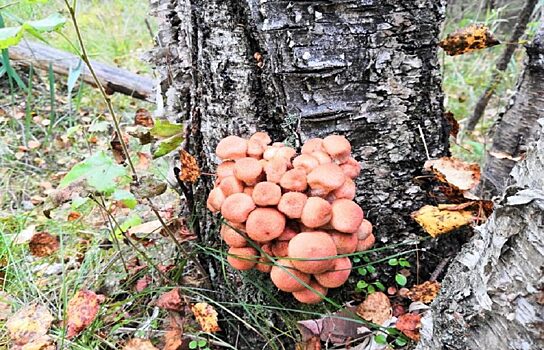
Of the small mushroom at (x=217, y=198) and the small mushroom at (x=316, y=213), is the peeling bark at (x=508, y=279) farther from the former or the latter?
the small mushroom at (x=217, y=198)

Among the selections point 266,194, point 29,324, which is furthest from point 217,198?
point 29,324

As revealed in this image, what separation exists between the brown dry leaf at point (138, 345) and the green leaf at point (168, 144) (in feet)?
2.22

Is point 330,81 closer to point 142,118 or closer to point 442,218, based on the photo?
point 442,218

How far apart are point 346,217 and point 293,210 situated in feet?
0.48

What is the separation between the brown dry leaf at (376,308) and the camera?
5.52ft

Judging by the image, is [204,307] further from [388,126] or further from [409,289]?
[388,126]

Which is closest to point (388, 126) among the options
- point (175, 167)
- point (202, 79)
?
point (202, 79)

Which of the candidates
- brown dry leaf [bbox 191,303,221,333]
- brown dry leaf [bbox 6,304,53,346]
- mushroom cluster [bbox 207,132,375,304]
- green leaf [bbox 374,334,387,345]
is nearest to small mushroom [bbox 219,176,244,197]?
mushroom cluster [bbox 207,132,375,304]

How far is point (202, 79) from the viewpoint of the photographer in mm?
1696

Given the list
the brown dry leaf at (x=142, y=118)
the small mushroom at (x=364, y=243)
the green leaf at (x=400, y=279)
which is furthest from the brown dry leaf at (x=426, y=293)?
the brown dry leaf at (x=142, y=118)

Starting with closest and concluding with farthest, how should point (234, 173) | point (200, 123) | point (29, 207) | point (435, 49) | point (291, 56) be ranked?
point (234, 173) < point (291, 56) < point (435, 49) < point (200, 123) < point (29, 207)

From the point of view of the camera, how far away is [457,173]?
1.58 m

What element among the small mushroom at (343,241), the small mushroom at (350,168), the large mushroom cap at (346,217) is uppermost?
the small mushroom at (350,168)

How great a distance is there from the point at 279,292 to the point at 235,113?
64 cm
